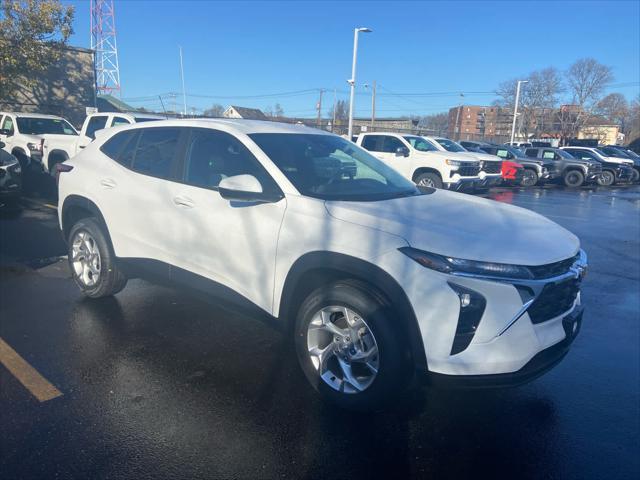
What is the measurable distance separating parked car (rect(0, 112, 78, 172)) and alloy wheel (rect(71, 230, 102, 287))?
25.2 ft

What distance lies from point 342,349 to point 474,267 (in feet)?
3.23

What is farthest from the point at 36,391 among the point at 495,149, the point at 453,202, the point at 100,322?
the point at 495,149

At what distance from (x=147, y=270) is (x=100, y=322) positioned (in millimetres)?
675

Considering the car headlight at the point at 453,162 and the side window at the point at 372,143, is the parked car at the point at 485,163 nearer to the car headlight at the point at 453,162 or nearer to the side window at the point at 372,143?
the car headlight at the point at 453,162

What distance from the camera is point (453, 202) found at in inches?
145

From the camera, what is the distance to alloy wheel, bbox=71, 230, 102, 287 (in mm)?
4730

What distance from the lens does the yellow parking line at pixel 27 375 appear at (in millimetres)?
3234

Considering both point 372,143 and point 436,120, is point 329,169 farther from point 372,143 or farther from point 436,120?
point 436,120

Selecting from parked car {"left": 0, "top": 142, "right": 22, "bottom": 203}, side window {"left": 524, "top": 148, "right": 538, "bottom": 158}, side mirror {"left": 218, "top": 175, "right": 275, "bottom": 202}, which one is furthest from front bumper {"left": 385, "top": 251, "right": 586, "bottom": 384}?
side window {"left": 524, "top": 148, "right": 538, "bottom": 158}

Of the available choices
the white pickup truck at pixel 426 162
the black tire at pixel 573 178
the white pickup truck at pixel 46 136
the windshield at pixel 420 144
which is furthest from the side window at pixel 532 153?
the white pickup truck at pixel 46 136

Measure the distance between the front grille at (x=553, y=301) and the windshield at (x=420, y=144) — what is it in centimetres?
1196

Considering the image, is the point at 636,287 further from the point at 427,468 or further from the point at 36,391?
the point at 36,391

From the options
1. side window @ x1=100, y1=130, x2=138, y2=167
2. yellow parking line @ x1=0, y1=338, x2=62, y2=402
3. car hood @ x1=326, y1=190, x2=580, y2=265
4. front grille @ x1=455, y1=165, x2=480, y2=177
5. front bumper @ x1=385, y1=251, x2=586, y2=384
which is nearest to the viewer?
front bumper @ x1=385, y1=251, x2=586, y2=384

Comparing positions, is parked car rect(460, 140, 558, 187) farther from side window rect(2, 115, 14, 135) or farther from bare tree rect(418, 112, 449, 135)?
bare tree rect(418, 112, 449, 135)
